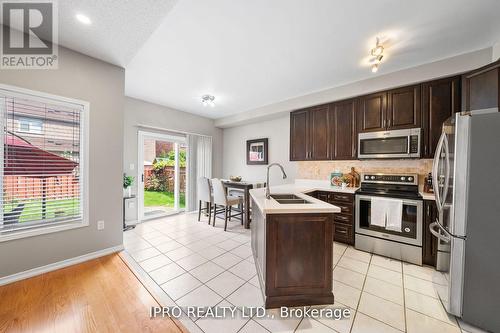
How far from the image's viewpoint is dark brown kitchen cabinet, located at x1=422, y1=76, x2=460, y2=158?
2.40 meters

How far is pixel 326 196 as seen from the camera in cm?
306

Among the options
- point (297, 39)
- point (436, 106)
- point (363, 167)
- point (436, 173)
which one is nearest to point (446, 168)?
point (436, 173)

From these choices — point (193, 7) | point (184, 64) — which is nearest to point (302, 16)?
point (193, 7)

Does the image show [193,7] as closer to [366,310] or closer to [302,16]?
[302,16]

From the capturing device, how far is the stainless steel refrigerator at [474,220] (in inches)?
54.9

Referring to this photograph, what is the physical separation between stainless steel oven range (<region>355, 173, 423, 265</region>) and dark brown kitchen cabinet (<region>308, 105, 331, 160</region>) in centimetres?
96

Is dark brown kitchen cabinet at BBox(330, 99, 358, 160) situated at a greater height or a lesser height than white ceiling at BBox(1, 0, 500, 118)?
lesser

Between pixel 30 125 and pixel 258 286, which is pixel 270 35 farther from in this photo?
pixel 30 125

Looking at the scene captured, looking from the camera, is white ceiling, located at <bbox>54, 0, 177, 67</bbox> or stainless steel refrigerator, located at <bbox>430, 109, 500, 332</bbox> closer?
stainless steel refrigerator, located at <bbox>430, 109, 500, 332</bbox>

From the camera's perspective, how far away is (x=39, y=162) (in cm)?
216

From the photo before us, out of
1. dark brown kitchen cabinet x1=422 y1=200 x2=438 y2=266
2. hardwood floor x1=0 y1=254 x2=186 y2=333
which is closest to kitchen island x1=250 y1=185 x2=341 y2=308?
hardwood floor x1=0 y1=254 x2=186 y2=333

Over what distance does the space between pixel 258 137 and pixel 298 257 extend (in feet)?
11.8

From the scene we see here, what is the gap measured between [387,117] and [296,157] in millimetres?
1594

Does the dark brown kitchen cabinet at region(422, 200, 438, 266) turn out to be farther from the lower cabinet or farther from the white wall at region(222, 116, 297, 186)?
the white wall at region(222, 116, 297, 186)
